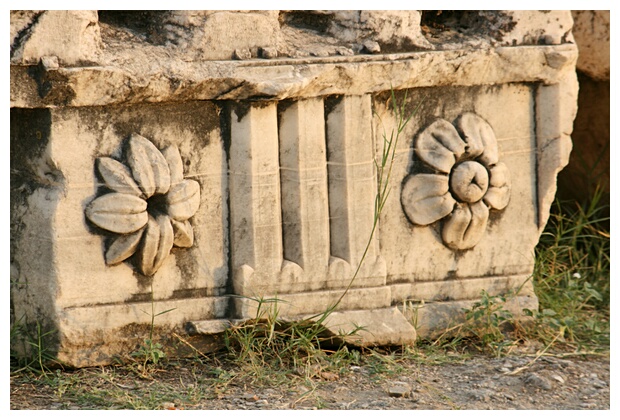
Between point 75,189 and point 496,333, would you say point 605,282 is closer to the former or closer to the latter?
point 496,333

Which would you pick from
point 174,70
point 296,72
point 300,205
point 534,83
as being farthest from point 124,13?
point 534,83

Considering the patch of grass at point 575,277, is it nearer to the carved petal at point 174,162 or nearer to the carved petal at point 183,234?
the carved petal at point 183,234

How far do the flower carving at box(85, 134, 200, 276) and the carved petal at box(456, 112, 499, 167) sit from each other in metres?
1.06

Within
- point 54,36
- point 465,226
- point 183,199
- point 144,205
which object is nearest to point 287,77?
point 183,199

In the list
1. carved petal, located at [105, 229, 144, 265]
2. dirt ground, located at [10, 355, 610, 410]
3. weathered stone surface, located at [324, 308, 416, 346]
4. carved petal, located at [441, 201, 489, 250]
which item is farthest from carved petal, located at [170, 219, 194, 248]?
carved petal, located at [441, 201, 489, 250]

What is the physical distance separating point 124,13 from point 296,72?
63 cm

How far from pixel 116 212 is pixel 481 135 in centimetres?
142

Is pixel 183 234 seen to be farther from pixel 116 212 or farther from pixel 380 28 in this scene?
pixel 380 28

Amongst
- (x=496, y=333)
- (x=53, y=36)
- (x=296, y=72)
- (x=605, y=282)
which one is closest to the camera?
(x=53, y=36)

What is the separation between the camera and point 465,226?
12.4 ft

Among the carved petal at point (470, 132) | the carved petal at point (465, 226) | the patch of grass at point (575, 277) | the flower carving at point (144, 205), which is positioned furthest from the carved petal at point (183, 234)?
the patch of grass at point (575, 277)

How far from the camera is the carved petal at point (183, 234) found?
11.1 feet

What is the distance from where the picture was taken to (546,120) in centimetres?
389

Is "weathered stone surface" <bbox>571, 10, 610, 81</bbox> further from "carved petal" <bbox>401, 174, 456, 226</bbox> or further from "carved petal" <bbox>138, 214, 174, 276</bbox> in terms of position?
"carved petal" <bbox>138, 214, 174, 276</bbox>
